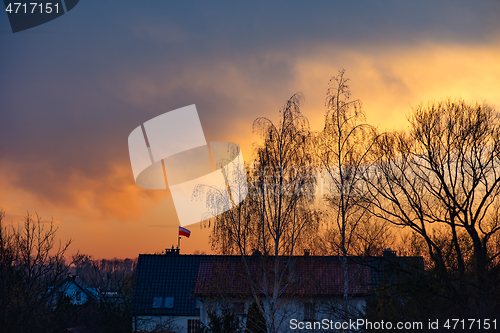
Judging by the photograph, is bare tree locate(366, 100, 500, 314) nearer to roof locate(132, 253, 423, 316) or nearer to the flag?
roof locate(132, 253, 423, 316)

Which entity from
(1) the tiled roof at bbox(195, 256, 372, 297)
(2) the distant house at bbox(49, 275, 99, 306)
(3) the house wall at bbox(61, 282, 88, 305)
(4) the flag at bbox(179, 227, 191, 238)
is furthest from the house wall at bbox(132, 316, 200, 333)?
(4) the flag at bbox(179, 227, 191, 238)

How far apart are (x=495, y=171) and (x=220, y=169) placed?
1158 cm

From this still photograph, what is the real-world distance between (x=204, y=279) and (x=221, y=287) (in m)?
4.56

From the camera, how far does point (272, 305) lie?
1800 cm

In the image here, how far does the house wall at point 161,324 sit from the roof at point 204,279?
1.23 ft

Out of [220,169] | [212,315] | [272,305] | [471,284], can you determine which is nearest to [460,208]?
[471,284]

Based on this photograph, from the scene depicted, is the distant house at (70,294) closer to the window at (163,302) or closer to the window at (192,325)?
the window at (163,302)

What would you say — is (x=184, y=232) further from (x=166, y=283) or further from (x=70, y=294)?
(x=70, y=294)

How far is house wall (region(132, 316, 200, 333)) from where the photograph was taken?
88.5ft

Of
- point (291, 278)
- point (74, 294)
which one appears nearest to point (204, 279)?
point (291, 278)

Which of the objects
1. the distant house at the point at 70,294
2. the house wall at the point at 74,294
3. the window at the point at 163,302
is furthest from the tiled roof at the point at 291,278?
the house wall at the point at 74,294

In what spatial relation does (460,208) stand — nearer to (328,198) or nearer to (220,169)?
(328,198)

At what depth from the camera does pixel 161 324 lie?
27.1 metres

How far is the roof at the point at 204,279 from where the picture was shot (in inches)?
892
